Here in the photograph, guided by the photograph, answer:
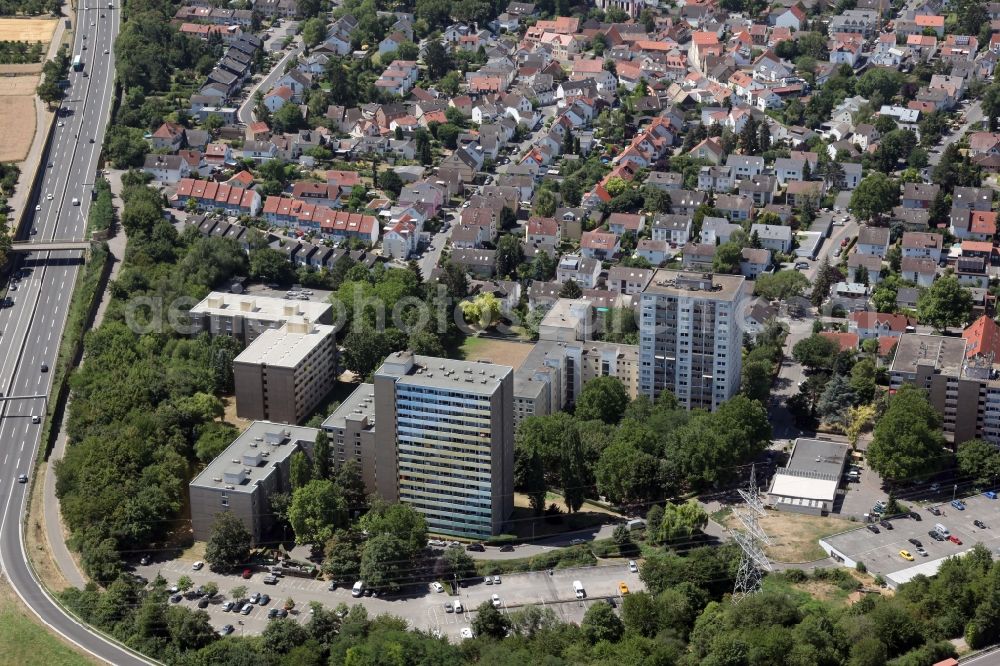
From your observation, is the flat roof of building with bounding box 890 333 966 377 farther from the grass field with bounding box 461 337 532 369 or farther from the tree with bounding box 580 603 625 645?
the tree with bounding box 580 603 625 645

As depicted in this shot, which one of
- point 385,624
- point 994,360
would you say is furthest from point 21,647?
point 994,360

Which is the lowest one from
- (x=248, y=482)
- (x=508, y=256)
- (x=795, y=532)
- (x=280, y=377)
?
(x=795, y=532)

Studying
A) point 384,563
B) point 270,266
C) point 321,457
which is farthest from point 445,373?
point 270,266

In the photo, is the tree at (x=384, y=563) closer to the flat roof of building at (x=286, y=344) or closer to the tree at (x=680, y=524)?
the tree at (x=680, y=524)

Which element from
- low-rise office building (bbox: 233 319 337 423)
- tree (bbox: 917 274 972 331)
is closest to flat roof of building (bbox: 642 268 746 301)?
tree (bbox: 917 274 972 331)

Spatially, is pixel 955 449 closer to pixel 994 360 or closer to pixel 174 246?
pixel 994 360

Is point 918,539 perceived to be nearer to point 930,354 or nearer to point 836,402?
point 836,402
